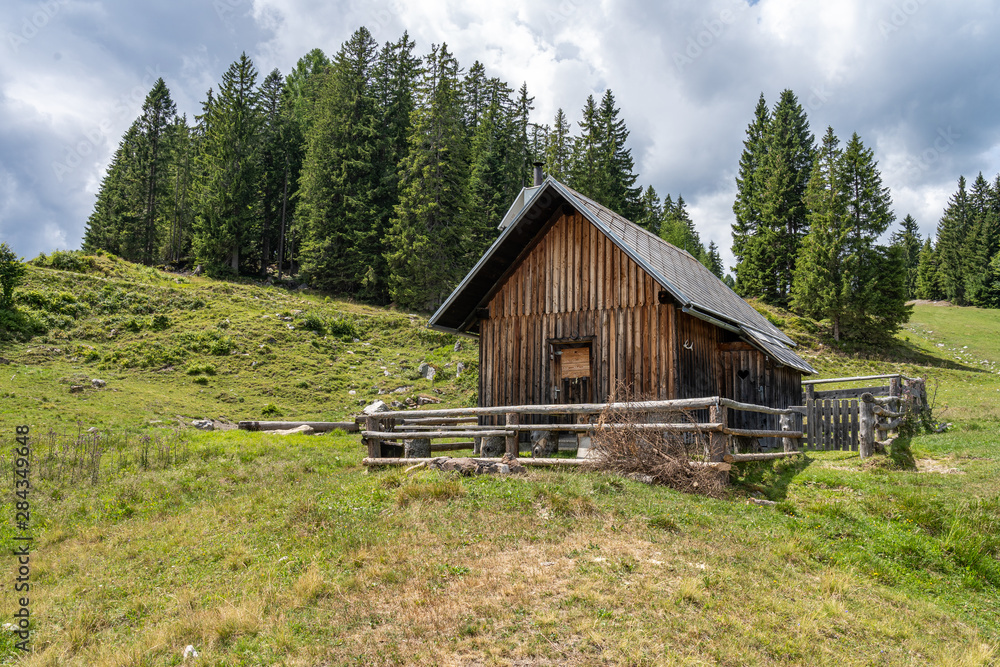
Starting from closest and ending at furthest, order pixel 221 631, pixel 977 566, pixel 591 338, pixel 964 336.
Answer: pixel 221 631, pixel 977 566, pixel 591 338, pixel 964 336

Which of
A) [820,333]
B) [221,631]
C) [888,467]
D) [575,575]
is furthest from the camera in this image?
[820,333]

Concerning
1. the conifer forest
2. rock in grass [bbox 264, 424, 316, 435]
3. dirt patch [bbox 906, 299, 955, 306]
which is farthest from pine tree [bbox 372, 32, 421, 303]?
dirt patch [bbox 906, 299, 955, 306]

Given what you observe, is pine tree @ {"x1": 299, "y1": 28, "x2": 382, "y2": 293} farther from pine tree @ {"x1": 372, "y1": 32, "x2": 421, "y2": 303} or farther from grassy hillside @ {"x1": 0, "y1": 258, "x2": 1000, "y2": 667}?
grassy hillside @ {"x1": 0, "y1": 258, "x2": 1000, "y2": 667}

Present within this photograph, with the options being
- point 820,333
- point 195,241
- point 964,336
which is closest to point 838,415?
point 820,333

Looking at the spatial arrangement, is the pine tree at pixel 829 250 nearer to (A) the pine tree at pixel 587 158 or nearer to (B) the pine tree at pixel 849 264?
(B) the pine tree at pixel 849 264

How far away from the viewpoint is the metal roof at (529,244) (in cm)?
1373

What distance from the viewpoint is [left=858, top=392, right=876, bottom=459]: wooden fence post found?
1203 cm

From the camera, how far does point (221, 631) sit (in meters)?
5.55

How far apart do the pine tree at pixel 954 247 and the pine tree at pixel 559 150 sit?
50.9m

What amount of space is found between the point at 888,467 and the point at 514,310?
9.07 m

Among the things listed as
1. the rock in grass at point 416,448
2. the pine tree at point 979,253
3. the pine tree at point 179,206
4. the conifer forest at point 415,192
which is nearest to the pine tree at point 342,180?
the conifer forest at point 415,192

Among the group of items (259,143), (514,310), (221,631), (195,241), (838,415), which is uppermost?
(259,143)

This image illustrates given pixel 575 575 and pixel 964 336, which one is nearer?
pixel 575 575

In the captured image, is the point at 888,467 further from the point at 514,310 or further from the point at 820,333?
the point at 820,333
